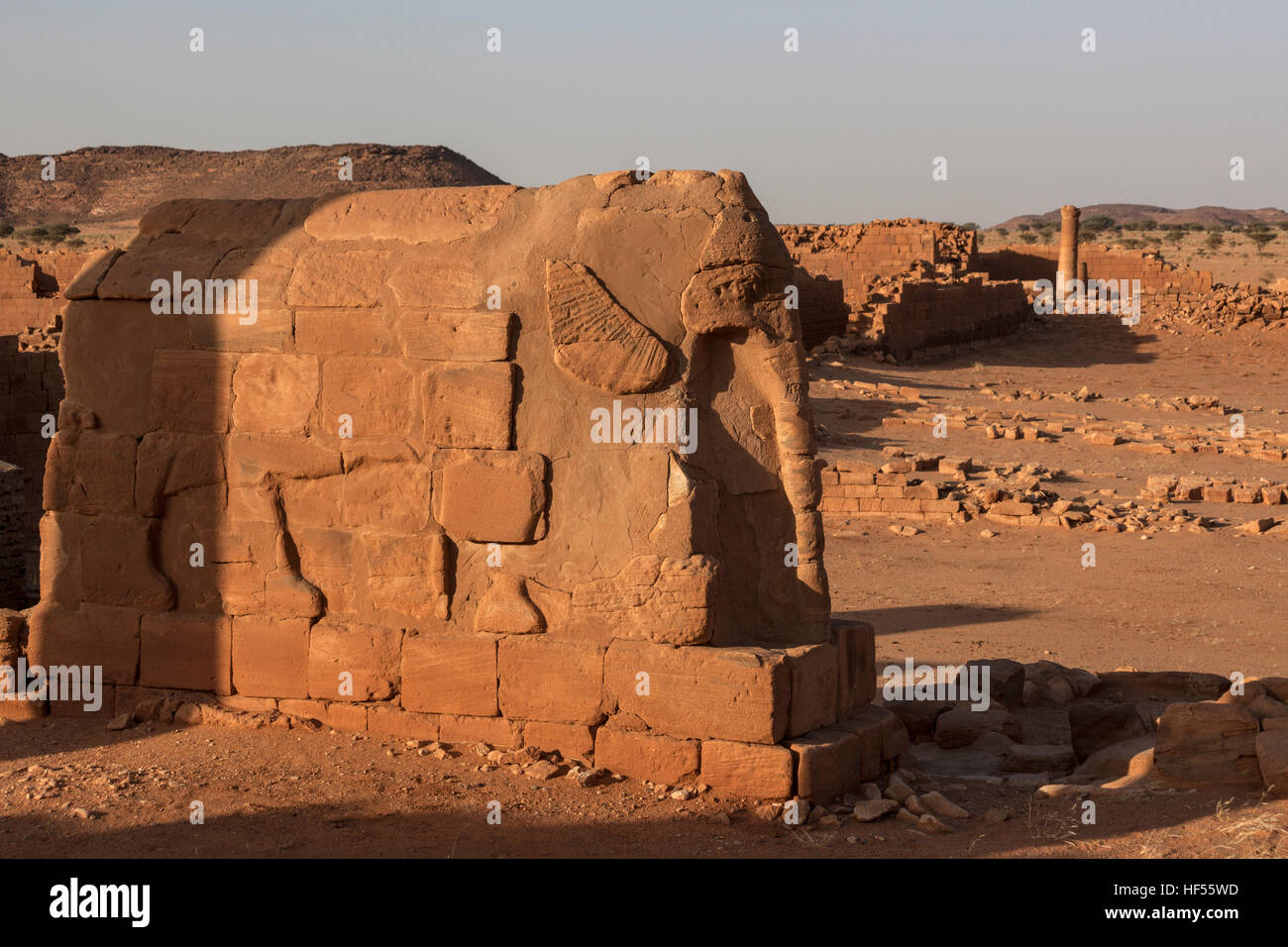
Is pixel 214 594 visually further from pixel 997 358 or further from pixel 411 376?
pixel 997 358

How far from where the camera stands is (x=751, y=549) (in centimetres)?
588

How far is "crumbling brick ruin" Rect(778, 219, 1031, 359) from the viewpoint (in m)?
25.8

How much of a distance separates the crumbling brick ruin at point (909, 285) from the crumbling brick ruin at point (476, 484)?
19.4 m

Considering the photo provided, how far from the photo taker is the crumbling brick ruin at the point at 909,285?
25.8 metres

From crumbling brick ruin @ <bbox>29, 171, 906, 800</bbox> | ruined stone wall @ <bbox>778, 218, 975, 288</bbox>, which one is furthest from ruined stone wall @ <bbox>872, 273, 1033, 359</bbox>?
crumbling brick ruin @ <bbox>29, 171, 906, 800</bbox>

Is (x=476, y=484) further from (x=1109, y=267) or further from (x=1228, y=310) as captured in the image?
(x=1109, y=267)

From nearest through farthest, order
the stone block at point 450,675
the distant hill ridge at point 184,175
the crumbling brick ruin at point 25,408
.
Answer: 1. the stone block at point 450,675
2. the crumbling brick ruin at point 25,408
3. the distant hill ridge at point 184,175

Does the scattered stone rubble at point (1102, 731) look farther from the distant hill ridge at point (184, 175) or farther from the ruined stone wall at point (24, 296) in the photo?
the distant hill ridge at point (184, 175)

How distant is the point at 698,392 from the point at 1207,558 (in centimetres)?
789

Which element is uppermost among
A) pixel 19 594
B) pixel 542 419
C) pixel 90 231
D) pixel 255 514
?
pixel 90 231

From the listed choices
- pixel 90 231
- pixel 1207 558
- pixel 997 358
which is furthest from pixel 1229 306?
pixel 90 231

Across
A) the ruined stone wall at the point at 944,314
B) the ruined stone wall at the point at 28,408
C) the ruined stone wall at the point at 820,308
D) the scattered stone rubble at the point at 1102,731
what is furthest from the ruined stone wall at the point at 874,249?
the scattered stone rubble at the point at 1102,731

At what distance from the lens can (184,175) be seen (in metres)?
78.3

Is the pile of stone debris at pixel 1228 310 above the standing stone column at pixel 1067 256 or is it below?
below
